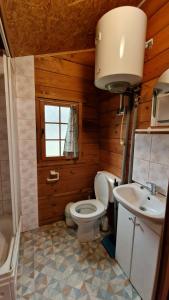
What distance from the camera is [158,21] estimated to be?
49.5 inches

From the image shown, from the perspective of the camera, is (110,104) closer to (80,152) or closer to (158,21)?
(80,152)

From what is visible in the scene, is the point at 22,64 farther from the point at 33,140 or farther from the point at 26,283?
the point at 26,283

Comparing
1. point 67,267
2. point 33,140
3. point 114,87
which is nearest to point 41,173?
point 33,140

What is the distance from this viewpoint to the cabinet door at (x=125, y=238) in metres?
1.34

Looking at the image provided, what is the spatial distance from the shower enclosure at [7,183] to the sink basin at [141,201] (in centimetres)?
95

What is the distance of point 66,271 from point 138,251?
0.75 meters

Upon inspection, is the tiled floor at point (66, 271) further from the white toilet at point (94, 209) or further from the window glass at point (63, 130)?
the window glass at point (63, 130)

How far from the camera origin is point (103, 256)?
5.48 feet

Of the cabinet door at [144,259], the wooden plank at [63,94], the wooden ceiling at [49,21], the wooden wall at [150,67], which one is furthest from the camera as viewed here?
the wooden plank at [63,94]

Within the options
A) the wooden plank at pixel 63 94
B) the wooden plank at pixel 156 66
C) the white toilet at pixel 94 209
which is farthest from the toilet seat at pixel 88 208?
the wooden plank at pixel 156 66

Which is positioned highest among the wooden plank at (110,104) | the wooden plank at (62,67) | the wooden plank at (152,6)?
the wooden plank at (152,6)

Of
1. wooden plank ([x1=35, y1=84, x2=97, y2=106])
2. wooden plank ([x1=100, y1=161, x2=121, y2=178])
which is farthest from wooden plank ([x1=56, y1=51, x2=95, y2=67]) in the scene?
wooden plank ([x1=100, y1=161, x2=121, y2=178])

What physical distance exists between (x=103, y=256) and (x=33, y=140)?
60.3 inches

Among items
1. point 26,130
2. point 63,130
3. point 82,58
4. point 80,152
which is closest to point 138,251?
point 80,152
